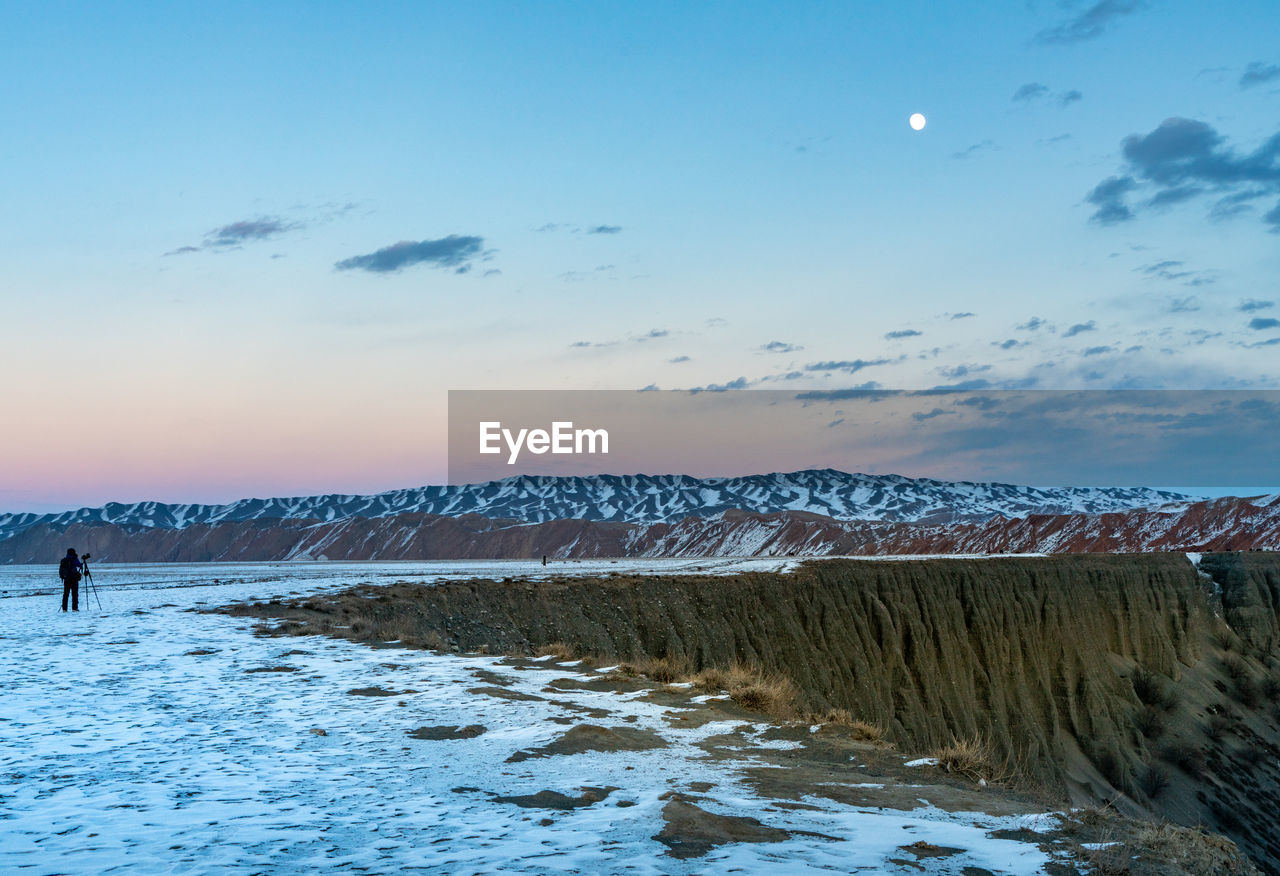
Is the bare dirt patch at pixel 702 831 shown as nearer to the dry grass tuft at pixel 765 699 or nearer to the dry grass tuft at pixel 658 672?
the dry grass tuft at pixel 765 699

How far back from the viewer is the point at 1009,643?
41.6 metres

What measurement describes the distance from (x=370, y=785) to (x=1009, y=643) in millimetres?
40604

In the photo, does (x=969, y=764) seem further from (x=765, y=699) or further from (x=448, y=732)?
(x=448, y=732)

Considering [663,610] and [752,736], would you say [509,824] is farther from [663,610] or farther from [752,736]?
[663,610]

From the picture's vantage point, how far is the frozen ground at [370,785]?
5027 mm

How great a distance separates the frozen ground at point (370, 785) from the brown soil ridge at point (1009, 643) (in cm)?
882

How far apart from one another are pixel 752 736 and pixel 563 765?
8.58ft

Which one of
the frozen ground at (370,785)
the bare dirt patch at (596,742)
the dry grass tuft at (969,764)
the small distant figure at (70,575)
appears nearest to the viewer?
the frozen ground at (370,785)

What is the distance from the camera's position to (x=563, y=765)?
24.7 feet

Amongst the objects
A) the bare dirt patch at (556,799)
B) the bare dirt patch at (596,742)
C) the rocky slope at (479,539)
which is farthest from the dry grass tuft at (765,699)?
the rocky slope at (479,539)

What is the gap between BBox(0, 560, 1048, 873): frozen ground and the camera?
5027 millimetres

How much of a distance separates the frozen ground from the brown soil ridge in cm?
882

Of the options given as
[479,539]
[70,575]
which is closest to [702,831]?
[70,575]

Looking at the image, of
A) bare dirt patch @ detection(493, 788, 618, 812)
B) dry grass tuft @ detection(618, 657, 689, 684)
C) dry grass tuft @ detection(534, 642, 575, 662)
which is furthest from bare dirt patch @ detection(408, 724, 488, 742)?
dry grass tuft @ detection(534, 642, 575, 662)
